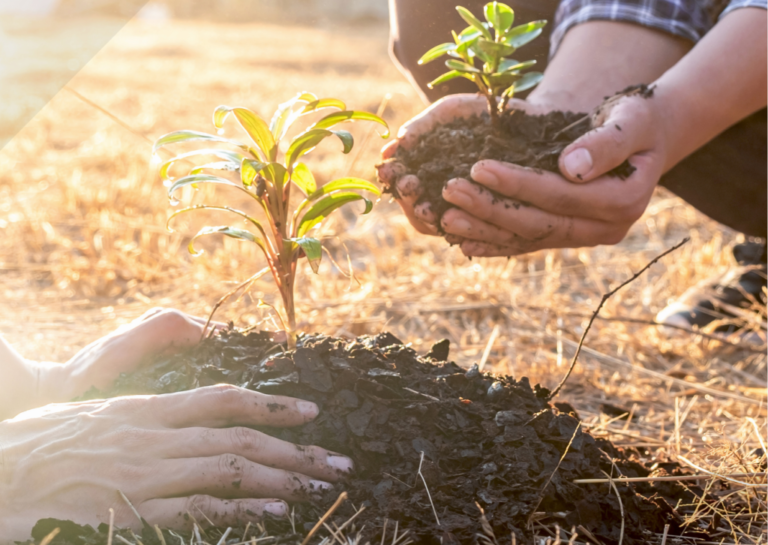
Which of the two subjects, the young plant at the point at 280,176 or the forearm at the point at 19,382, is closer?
the young plant at the point at 280,176

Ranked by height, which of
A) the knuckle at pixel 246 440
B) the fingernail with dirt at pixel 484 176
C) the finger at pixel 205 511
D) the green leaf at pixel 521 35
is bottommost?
the finger at pixel 205 511

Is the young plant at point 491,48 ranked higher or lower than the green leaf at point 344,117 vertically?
higher

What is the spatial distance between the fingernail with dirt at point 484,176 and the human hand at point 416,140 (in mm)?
188

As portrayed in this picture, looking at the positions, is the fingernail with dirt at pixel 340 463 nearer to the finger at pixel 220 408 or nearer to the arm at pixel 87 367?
the finger at pixel 220 408

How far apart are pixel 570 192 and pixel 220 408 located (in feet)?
3.45

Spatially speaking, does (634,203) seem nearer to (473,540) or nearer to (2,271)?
(473,540)

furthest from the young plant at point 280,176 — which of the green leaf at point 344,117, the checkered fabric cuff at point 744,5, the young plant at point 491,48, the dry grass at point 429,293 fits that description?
the checkered fabric cuff at point 744,5

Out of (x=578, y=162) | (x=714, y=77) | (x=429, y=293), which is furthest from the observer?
(x=429, y=293)

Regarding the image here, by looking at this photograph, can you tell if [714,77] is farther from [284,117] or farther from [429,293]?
[429,293]

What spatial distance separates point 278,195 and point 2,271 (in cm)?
246

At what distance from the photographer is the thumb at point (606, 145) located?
5.52 ft

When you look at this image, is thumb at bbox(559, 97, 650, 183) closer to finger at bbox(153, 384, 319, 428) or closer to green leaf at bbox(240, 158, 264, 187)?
green leaf at bbox(240, 158, 264, 187)

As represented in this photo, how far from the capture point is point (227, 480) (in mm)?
1255

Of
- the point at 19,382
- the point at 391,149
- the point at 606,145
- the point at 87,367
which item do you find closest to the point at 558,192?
the point at 606,145
